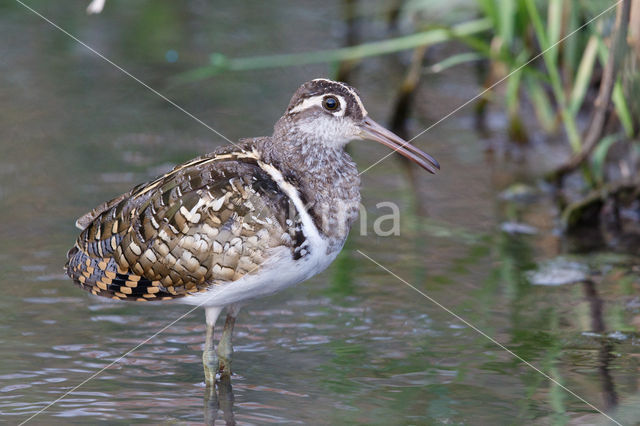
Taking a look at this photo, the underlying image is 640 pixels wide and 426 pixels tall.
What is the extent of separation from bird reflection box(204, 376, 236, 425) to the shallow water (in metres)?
0.02

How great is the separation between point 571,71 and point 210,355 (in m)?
4.84

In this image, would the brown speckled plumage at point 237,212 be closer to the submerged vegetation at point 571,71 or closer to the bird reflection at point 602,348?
the bird reflection at point 602,348

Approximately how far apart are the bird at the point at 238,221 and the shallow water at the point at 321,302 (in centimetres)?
49

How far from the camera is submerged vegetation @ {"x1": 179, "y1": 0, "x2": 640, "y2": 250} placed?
25.1ft

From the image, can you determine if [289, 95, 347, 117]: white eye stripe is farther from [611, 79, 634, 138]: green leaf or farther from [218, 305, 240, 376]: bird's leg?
[611, 79, 634, 138]: green leaf

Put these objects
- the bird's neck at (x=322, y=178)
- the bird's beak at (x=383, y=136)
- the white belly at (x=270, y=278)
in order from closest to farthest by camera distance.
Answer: the white belly at (x=270, y=278)
the bird's neck at (x=322, y=178)
the bird's beak at (x=383, y=136)

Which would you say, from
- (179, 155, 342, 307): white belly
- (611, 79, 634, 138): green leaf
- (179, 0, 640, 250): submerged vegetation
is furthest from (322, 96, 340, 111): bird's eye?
Result: (611, 79, 634, 138): green leaf

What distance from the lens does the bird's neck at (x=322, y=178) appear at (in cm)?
535

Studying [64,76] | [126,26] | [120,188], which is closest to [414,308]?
[120,188]

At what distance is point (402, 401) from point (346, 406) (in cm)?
30

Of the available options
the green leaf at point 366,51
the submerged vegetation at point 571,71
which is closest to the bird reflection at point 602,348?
the submerged vegetation at point 571,71

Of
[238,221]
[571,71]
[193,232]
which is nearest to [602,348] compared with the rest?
[238,221]

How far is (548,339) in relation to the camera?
620 cm

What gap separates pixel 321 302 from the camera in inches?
266
